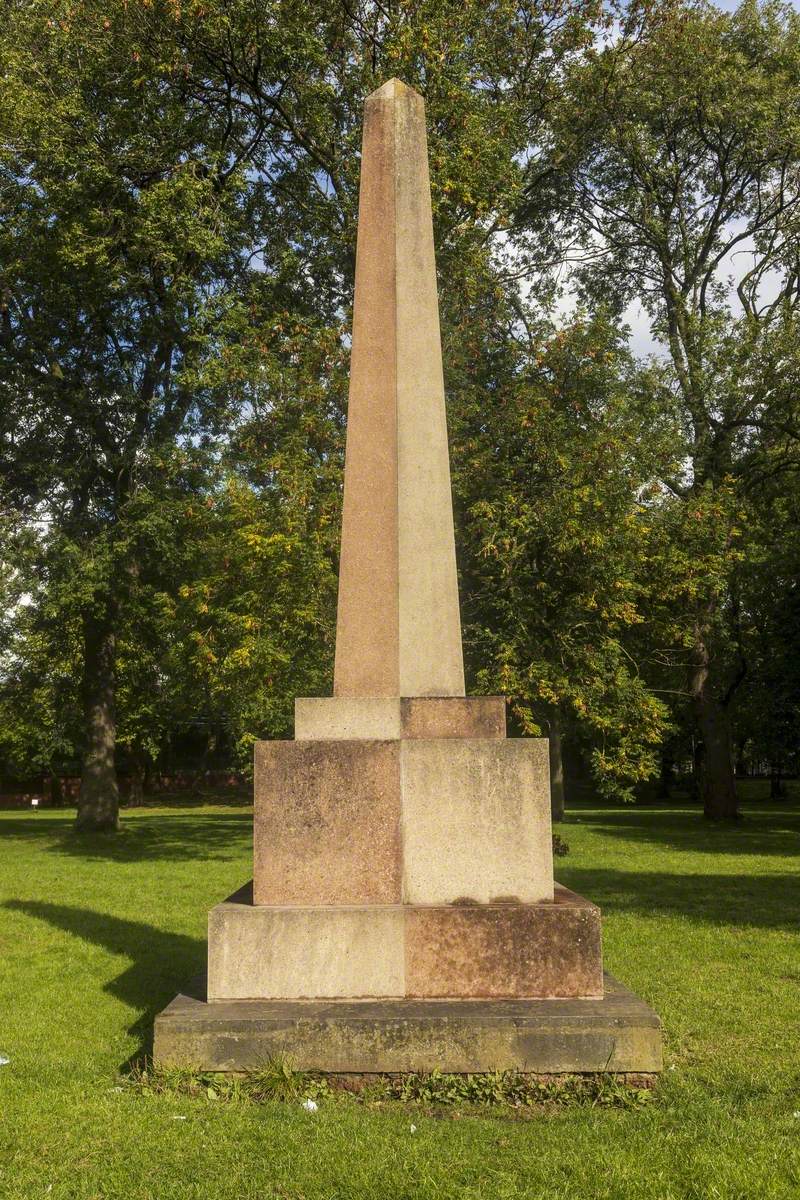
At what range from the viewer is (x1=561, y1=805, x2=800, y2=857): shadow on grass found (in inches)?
780

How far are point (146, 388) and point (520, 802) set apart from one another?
17598 millimetres

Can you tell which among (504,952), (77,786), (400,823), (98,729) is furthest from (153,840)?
(77,786)

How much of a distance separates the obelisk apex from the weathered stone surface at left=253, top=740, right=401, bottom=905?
489mm

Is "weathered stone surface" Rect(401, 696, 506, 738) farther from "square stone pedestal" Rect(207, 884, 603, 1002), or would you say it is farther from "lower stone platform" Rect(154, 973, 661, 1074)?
"lower stone platform" Rect(154, 973, 661, 1074)

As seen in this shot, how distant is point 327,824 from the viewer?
5.29 metres

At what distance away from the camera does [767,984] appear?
752cm

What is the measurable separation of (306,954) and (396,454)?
8.79 ft

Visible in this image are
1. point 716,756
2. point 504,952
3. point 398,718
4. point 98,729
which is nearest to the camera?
point 504,952

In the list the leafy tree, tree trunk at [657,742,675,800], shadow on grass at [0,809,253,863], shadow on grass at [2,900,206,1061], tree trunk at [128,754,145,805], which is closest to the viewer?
shadow on grass at [2,900,206,1061]

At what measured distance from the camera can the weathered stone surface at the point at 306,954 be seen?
507 centimetres

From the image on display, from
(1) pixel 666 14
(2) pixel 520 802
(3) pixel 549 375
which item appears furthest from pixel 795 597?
(2) pixel 520 802

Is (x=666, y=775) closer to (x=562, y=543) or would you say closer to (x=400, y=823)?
(x=562, y=543)

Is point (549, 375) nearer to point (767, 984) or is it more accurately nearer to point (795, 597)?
point (795, 597)

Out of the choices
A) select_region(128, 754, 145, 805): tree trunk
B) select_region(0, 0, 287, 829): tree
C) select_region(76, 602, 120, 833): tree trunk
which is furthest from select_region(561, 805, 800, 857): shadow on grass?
select_region(128, 754, 145, 805): tree trunk
